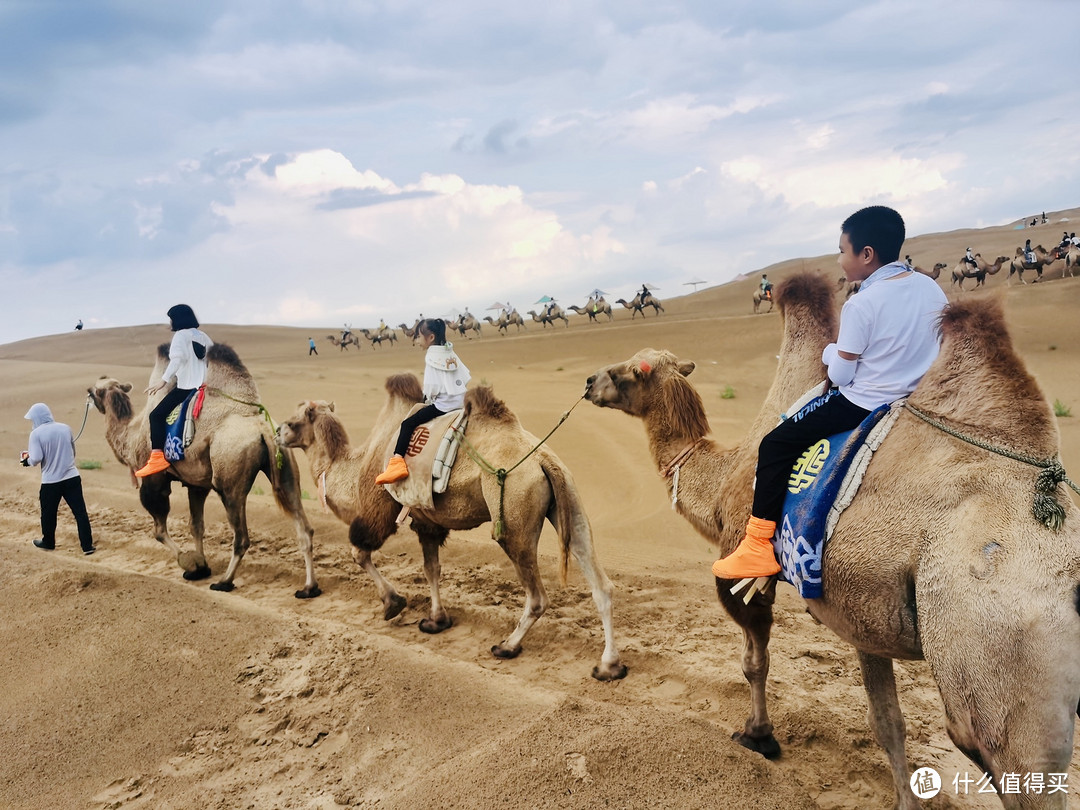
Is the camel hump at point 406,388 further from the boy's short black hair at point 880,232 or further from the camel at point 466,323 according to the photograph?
the camel at point 466,323

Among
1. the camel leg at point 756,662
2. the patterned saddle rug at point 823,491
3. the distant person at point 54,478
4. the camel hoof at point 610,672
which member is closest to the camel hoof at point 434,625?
the camel hoof at point 610,672

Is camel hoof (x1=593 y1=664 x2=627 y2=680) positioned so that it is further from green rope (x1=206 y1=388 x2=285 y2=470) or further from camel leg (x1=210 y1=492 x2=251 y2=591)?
camel leg (x1=210 y1=492 x2=251 y2=591)

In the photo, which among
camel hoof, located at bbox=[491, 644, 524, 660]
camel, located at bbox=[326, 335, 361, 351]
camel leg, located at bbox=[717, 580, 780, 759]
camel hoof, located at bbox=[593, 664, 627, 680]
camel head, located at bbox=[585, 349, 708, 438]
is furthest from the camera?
camel, located at bbox=[326, 335, 361, 351]

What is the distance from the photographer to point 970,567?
2648 mm

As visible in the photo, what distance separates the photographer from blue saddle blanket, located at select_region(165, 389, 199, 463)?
8.44 metres

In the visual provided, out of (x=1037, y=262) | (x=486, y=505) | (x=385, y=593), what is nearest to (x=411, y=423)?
(x=486, y=505)

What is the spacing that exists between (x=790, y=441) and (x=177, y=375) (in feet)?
24.9

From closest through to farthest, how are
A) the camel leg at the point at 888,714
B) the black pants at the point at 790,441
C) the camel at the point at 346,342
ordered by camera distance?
the black pants at the point at 790,441
the camel leg at the point at 888,714
the camel at the point at 346,342

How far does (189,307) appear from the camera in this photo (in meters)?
9.09

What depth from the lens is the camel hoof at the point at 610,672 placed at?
5.60m

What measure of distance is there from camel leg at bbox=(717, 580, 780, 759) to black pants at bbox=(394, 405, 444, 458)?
3.37 m

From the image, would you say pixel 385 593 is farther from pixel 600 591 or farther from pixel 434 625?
pixel 600 591

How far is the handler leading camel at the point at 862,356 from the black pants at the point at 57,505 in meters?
9.97

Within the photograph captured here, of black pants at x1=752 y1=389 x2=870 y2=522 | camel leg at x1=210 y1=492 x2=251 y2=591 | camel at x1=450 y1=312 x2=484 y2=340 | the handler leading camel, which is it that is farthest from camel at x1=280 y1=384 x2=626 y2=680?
camel at x1=450 y1=312 x2=484 y2=340
